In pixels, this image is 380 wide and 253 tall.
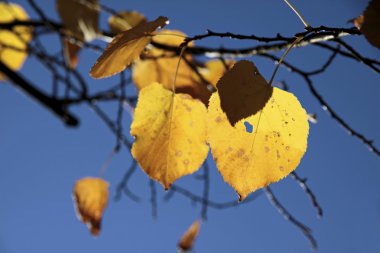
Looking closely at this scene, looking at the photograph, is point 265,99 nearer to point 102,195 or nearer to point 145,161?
point 145,161

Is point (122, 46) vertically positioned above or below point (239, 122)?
above

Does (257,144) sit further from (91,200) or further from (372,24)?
(91,200)

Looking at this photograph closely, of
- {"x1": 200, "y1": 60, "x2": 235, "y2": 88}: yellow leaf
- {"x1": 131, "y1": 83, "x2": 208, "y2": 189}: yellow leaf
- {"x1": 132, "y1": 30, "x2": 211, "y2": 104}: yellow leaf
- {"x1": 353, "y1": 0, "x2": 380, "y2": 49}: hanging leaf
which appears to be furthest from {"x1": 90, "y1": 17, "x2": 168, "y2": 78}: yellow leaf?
{"x1": 200, "y1": 60, "x2": 235, "y2": 88}: yellow leaf

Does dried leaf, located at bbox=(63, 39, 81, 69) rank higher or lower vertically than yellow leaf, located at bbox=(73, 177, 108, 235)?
higher

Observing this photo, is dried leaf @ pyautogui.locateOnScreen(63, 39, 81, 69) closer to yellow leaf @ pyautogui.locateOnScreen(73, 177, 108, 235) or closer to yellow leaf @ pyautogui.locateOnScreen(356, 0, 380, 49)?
yellow leaf @ pyautogui.locateOnScreen(73, 177, 108, 235)

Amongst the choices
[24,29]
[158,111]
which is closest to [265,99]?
[158,111]

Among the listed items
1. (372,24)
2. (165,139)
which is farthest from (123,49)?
(372,24)
